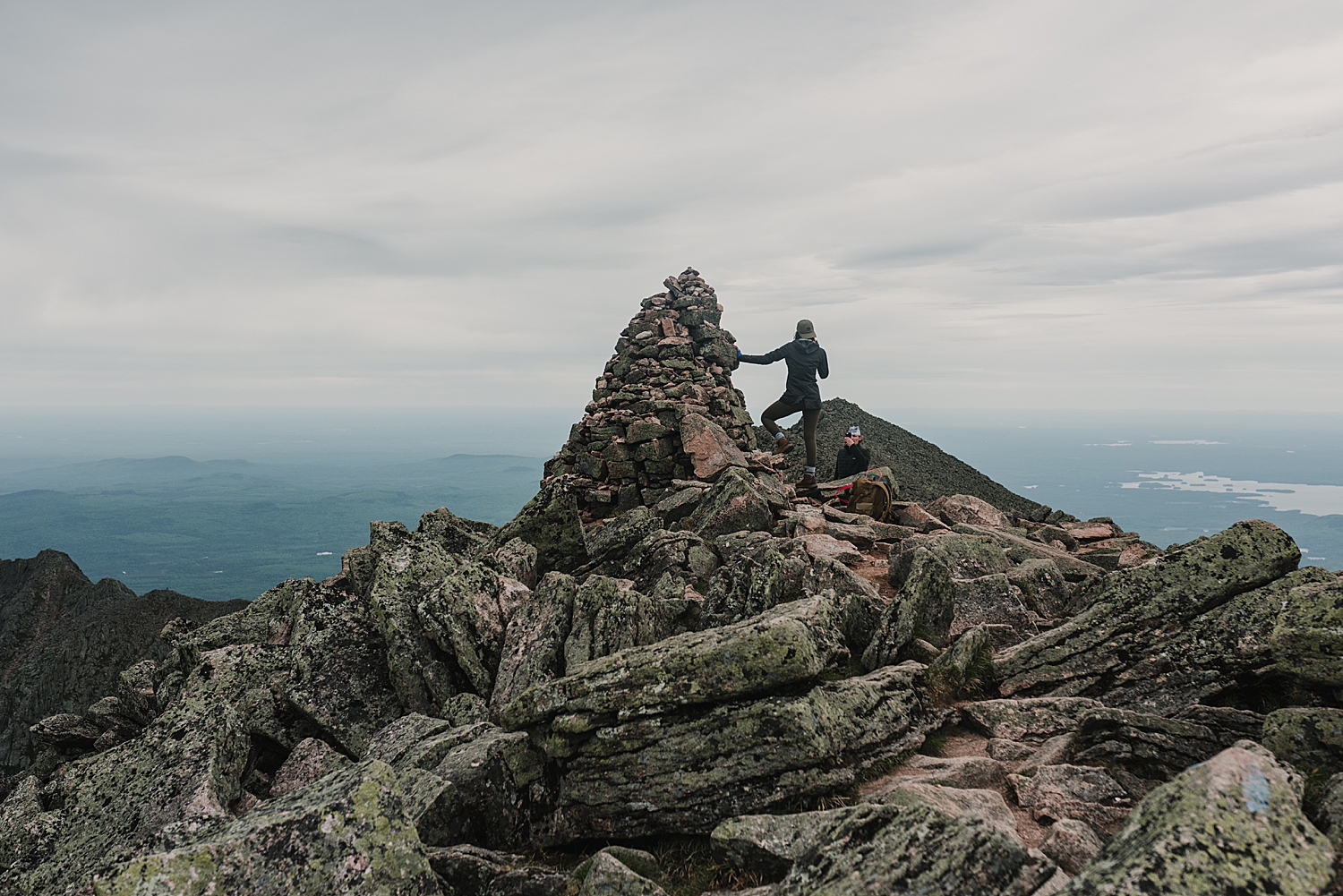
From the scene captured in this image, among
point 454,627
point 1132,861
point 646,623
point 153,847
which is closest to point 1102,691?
point 1132,861

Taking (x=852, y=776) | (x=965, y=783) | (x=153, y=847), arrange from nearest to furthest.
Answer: (x=965, y=783)
(x=852, y=776)
(x=153, y=847)

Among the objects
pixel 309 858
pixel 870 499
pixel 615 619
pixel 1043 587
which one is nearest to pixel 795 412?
pixel 870 499

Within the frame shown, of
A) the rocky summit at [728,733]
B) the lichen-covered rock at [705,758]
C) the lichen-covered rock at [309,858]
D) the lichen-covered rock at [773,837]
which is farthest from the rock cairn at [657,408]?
the lichen-covered rock at [773,837]

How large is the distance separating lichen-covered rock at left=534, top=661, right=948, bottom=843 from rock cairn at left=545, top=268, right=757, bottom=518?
73.1 ft

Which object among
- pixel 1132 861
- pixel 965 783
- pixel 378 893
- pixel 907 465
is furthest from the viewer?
pixel 907 465

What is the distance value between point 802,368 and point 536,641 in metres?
21.5

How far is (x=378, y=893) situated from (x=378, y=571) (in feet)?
38.5

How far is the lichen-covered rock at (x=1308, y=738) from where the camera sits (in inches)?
310

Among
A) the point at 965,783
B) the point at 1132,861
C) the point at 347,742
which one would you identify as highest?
the point at 1132,861

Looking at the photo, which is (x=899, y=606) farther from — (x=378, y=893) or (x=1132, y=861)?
(x=378, y=893)

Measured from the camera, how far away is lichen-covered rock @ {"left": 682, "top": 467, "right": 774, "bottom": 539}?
24688 mm

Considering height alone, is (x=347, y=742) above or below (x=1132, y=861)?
below

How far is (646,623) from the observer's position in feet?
52.9

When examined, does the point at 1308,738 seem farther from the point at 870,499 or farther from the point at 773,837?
the point at 870,499
